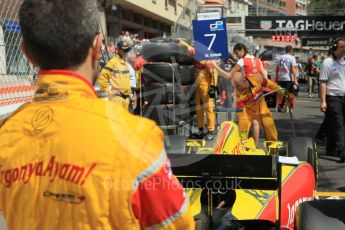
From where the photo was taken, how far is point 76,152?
1315 millimetres

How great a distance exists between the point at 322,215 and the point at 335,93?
4.89m

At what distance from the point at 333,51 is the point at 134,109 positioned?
4110 millimetres

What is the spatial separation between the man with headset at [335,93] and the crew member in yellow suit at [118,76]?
2.96 m

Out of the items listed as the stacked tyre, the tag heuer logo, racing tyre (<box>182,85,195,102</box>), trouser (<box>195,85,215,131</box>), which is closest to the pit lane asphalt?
trouser (<box>195,85,215,131</box>)

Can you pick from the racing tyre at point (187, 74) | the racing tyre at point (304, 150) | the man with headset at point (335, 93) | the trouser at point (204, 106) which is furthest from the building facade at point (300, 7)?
the racing tyre at point (304, 150)

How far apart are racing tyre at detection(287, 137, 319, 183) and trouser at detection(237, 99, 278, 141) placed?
1.97 meters

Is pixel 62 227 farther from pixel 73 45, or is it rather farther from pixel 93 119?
pixel 73 45

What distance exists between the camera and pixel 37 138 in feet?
4.47

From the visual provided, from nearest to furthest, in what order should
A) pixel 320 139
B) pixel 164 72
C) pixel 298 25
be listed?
pixel 320 139
pixel 164 72
pixel 298 25

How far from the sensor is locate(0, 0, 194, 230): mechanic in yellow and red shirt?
4.28 feet

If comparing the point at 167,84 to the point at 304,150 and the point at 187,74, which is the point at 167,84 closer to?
the point at 187,74

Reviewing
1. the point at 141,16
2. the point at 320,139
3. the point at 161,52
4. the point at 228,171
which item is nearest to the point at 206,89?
the point at 161,52

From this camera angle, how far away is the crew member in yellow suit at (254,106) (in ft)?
23.5

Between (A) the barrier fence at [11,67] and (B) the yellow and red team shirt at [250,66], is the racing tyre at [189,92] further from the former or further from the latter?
(A) the barrier fence at [11,67]
